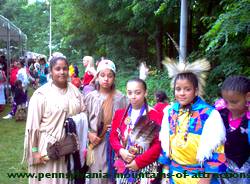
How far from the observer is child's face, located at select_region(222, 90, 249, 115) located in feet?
10.7

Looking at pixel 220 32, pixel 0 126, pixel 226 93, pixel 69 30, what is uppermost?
pixel 69 30

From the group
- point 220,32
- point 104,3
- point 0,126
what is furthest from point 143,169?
point 104,3

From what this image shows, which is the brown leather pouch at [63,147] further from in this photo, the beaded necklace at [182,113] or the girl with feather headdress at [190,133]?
the beaded necklace at [182,113]

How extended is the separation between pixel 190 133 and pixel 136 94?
A: 34.4 inches

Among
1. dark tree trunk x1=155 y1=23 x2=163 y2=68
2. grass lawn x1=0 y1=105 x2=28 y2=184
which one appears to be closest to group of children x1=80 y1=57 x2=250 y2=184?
grass lawn x1=0 y1=105 x2=28 y2=184

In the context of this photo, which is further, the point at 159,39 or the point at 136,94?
the point at 159,39

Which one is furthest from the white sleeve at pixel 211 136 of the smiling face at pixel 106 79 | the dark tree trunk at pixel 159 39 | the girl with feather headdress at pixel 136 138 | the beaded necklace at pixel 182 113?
the dark tree trunk at pixel 159 39

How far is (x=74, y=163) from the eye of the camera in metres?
3.99

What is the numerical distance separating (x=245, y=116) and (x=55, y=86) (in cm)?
186

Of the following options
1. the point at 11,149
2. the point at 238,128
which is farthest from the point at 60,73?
the point at 11,149

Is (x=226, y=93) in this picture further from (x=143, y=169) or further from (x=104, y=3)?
(x=104, y=3)

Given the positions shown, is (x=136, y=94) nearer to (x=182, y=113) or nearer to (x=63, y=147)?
(x=182, y=113)

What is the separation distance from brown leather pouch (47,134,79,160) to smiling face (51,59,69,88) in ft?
1.77

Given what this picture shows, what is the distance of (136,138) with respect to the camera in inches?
145
